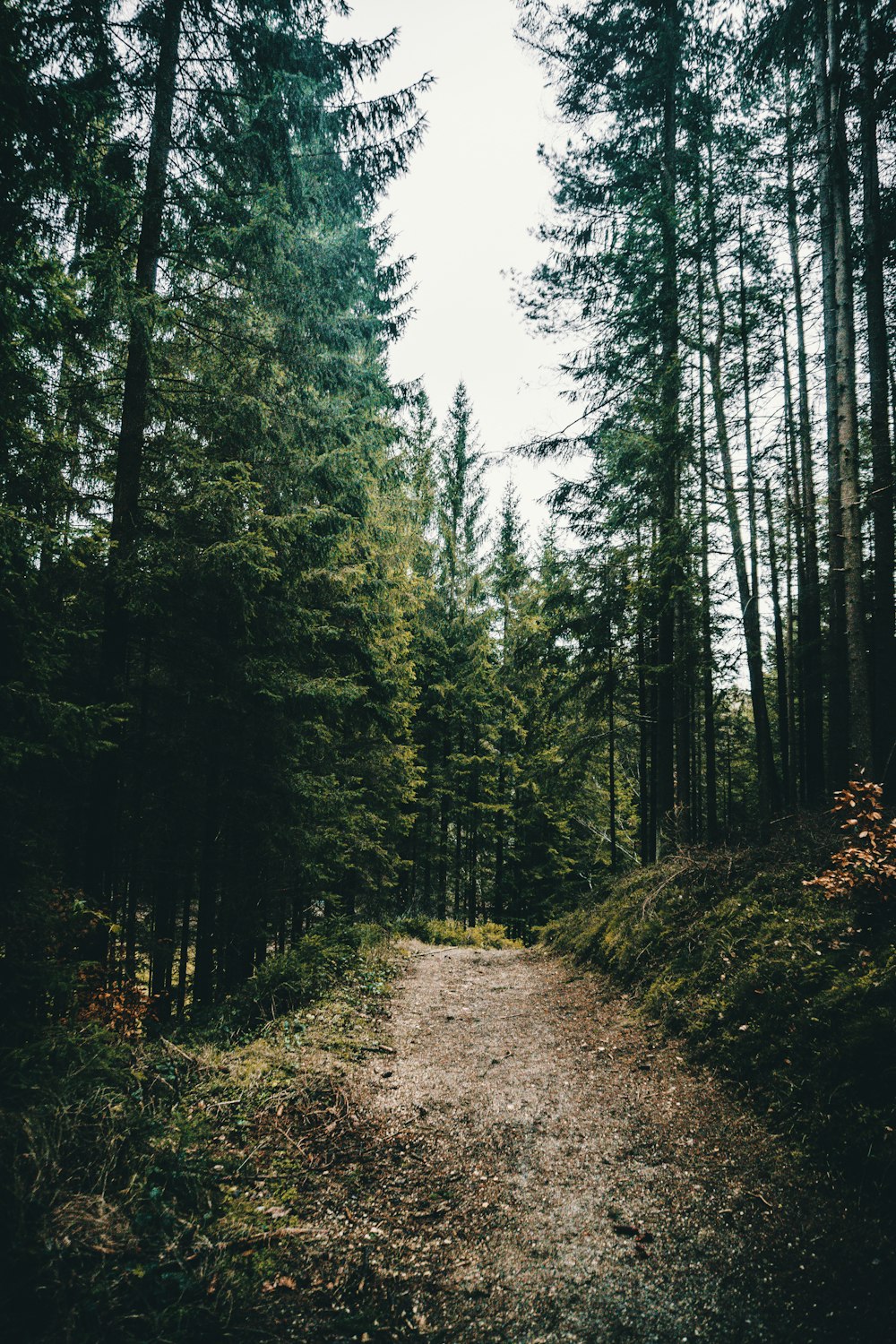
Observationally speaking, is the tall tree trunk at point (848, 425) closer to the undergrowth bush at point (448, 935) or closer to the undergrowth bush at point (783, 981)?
the undergrowth bush at point (783, 981)

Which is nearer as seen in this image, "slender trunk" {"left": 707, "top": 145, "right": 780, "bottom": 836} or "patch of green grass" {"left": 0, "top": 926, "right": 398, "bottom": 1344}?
"patch of green grass" {"left": 0, "top": 926, "right": 398, "bottom": 1344}

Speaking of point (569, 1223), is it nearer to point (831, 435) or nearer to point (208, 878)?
point (208, 878)

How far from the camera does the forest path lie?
2510 millimetres

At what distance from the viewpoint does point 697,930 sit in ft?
22.0

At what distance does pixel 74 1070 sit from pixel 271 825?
18.2 ft

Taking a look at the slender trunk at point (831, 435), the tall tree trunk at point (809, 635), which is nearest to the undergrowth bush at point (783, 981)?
the slender trunk at point (831, 435)

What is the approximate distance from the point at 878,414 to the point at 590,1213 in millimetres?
9887

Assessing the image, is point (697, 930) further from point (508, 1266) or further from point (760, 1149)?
point (508, 1266)

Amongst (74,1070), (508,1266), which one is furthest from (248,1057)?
(508,1266)

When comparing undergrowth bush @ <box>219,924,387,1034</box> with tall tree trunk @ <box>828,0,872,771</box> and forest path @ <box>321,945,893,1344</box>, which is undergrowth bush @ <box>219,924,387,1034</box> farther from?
tall tree trunk @ <box>828,0,872,771</box>

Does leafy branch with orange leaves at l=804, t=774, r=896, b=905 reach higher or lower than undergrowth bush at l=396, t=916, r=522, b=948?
higher

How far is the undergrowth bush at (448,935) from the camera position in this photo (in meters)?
15.4

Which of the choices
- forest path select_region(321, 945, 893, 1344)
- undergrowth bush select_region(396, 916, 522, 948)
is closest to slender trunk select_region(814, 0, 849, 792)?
forest path select_region(321, 945, 893, 1344)

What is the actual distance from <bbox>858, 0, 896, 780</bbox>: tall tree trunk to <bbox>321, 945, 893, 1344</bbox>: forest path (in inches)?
207
